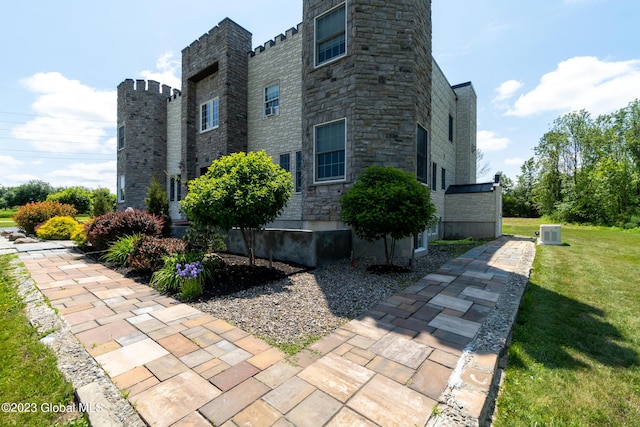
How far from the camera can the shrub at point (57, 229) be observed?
1065cm

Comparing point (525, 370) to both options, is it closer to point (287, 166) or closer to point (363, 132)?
point (363, 132)

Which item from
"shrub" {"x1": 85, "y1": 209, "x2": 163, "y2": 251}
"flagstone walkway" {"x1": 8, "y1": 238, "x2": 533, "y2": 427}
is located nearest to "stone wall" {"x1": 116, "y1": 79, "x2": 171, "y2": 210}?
"shrub" {"x1": 85, "y1": 209, "x2": 163, "y2": 251}

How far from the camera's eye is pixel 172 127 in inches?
653

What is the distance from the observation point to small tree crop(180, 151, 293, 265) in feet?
16.6

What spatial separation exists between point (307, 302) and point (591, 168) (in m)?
31.9

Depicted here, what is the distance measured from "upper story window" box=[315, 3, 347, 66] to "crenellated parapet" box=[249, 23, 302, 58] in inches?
116

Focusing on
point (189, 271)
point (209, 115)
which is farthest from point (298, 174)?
point (189, 271)

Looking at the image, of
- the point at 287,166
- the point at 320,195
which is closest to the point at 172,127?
the point at 287,166

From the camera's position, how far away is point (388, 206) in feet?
17.6

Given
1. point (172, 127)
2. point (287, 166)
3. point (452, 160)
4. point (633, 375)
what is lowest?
point (633, 375)

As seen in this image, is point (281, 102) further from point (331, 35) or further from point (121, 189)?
point (121, 189)

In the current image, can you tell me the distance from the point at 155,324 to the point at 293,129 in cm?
866

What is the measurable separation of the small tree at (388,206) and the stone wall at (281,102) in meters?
4.70

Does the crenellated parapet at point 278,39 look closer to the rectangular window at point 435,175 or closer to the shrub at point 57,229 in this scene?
the rectangular window at point 435,175
